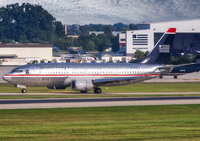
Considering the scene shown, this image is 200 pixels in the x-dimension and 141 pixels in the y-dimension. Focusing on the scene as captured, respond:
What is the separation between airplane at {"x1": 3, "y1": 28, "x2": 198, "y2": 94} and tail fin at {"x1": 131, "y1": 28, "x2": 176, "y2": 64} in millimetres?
2650

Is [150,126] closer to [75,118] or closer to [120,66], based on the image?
[75,118]

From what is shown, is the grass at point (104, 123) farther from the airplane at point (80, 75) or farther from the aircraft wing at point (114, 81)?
the airplane at point (80, 75)

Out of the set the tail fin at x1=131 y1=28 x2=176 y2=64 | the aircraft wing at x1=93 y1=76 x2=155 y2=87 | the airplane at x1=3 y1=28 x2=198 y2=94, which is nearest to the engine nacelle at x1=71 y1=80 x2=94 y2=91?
the airplane at x1=3 y1=28 x2=198 y2=94

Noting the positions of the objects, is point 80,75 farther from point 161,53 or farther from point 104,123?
point 104,123

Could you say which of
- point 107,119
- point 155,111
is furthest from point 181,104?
point 107,119

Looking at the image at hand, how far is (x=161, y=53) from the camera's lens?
259 feet

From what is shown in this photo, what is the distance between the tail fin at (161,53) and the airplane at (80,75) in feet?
8.69

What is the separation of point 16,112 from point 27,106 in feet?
17.3

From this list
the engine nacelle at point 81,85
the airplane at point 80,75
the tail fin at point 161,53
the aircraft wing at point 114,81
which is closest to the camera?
the engine nacelle at point 81,85

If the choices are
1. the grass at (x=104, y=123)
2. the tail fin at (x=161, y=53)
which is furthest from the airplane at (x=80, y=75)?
the grass at (x=104, y=123)

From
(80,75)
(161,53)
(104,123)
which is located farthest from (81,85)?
(104,123)

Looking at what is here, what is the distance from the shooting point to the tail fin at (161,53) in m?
78.0

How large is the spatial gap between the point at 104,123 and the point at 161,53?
1755 inches

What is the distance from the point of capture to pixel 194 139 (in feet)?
96.7
